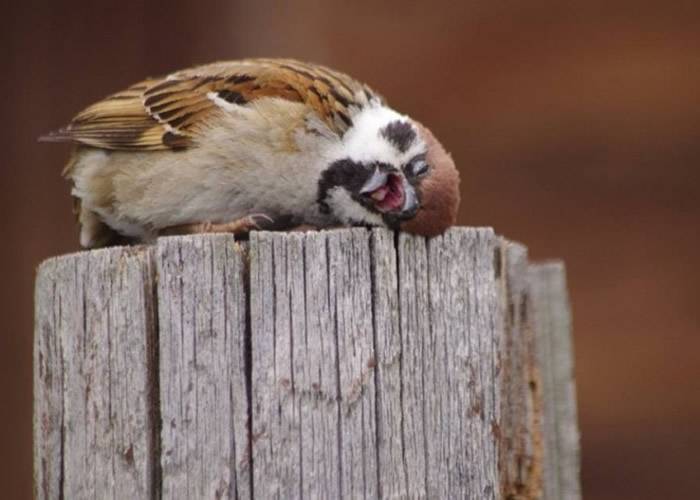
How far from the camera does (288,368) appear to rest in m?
2.30

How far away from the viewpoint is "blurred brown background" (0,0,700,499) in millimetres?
4766

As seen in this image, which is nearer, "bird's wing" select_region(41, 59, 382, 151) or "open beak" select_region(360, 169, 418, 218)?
"open beak" select_region(360, 169, 418, 218)

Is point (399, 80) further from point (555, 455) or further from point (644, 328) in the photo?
point (555, 455)

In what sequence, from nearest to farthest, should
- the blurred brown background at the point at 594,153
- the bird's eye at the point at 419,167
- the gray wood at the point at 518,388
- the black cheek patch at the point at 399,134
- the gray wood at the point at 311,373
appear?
the gray wood at the point at 311,373
the gray wood at the point at 518,388
the bird's eye at the point at 419,167
the black cheek patch at the point at 399,134
the blurred brown background at the point at 594,153

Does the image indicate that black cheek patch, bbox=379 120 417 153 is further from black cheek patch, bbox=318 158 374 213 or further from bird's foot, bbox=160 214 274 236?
bird's foot, bbox=160 214 274 236

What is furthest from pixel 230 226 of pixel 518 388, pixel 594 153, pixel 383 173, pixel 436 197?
pixel 594 153

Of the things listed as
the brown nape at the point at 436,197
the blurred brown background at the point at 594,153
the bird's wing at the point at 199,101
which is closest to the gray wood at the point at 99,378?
the brown nape at the point at 436,197

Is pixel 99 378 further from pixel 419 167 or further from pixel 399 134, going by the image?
pixel 399 134

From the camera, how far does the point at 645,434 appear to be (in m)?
4.75

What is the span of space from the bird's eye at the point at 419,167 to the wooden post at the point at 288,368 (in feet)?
1.51

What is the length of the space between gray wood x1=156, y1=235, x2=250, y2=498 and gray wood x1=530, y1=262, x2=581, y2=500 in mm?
802

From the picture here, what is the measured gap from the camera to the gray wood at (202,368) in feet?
7.54

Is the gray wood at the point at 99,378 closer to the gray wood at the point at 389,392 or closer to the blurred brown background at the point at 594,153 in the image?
the gray wood at the point at 389,392

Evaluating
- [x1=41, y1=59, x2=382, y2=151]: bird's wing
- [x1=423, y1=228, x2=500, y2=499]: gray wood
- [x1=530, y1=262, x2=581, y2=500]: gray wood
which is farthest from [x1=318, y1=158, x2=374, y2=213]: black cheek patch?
[x1=423, y1=228, x2=500, y2=499]: gray wood
